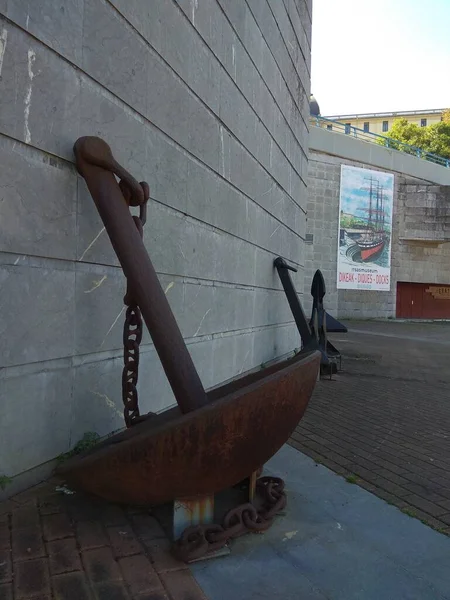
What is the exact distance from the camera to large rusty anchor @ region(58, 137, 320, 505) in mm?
1995

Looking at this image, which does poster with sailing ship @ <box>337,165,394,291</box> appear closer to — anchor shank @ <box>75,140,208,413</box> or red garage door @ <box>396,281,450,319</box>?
red garage door @ <box>396,281,450,319</box>

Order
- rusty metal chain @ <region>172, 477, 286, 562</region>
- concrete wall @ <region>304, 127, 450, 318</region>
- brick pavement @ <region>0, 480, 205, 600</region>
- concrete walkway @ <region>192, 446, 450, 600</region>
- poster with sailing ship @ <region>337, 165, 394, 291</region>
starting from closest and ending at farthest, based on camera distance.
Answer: brick pavement @ <region>0, 480, 205, 600</region>
concrete walkway @ <region>192, 446, 450, 600</region>
rusty metal chain @ <region>172, 477, 286, 562</region>
concrete wall @ <region>304, 127, 450, 318</region>
poster with sailing ship @ <region>337, 165, 394, 291</region>

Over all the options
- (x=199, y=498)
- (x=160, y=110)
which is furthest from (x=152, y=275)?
(x=160, y=110)

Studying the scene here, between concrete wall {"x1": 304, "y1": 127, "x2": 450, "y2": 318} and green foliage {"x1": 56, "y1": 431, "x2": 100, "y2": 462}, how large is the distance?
1784cm

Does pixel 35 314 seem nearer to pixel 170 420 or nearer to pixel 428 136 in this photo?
pixel 170 420

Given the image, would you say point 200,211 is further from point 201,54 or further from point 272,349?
point 272,349

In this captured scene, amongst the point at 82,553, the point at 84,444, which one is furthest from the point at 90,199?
the point at 82,553

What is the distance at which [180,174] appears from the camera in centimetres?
396

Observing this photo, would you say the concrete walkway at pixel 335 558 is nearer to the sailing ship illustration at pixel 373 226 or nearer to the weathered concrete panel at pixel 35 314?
the weathered concrete panel at pixel 35 314

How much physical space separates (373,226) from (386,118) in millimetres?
67293

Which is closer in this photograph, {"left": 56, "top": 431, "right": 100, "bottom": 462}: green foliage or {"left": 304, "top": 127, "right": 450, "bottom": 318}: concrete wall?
{"left": 56, "top": 431, "right": 100, "bottom": 462}: green foliage

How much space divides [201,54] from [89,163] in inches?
85.4

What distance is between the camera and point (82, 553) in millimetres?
2164

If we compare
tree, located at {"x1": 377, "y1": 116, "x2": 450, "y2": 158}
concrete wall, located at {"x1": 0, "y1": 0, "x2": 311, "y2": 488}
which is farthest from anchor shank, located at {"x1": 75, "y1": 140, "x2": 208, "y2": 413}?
tree, located at {"x1": 377, "y1": 116, "x2": 450, "y2": 158}
